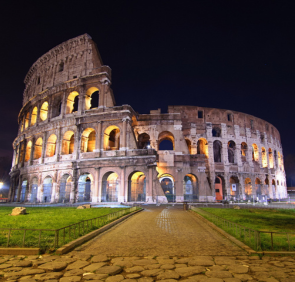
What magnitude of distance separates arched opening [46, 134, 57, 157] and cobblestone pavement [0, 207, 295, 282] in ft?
85.7

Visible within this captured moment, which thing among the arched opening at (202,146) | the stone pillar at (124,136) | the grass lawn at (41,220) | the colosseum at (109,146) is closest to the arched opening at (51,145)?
the colosseum at (109,146)

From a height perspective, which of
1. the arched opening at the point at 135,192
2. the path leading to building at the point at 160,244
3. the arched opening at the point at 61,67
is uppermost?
the arched opening at the point at 61,67

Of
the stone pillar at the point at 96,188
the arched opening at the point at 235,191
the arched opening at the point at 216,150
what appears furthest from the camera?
the arched opening at the point at 216,150

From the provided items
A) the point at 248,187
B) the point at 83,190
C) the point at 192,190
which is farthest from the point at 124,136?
the point at 248,187

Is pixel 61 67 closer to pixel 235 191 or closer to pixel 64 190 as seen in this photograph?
pixel 64 190

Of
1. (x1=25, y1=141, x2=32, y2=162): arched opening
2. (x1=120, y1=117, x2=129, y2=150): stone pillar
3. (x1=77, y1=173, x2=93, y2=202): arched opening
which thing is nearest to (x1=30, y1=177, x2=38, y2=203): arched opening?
(x1=25, y1=141, x2=32, y2=162): arched opening

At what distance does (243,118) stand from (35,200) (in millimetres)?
31215

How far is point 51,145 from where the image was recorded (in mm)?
30438

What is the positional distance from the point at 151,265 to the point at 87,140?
25483mm

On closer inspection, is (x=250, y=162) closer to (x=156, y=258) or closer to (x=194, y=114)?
(x=194, y=114)

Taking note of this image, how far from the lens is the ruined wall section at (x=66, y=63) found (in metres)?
30.4

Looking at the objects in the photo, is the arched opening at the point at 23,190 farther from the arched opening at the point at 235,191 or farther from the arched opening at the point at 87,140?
the arched opening at the point at 235,191

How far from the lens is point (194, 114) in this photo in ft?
111

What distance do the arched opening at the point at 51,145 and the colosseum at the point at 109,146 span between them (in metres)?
0.12
